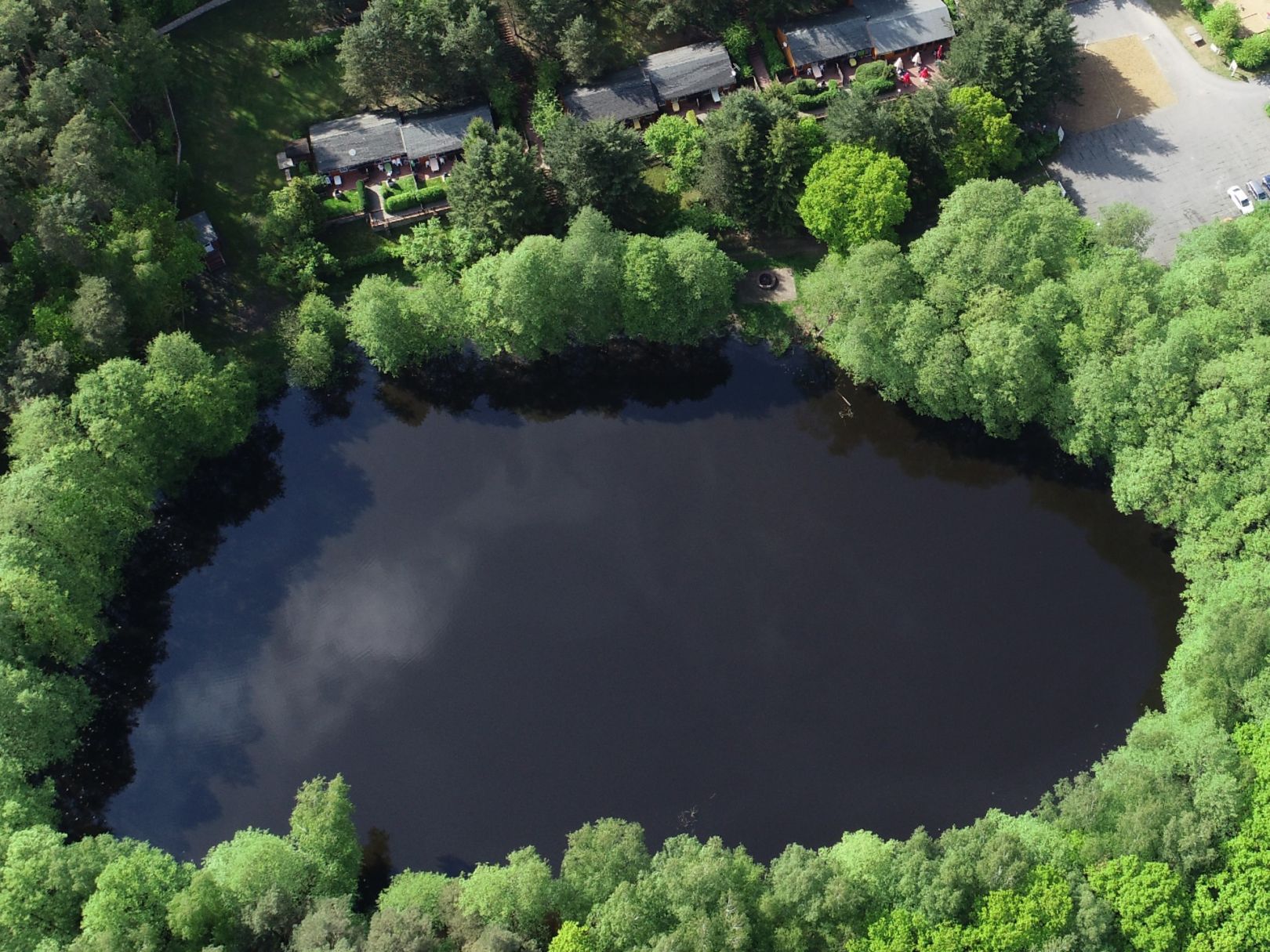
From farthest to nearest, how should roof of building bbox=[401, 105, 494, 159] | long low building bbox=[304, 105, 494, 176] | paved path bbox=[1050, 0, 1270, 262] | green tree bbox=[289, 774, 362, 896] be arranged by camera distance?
roof of building bbox=[401, 105, 494, 159] < long low building bbox=[304, 105, 494, 176] < paved path bbox=[1050, 0, 1270, 262] < green tree bbox=[289, 774, 362, 896]

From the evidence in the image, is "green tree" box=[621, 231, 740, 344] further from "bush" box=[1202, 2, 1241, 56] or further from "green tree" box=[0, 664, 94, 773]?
"bush" box=[1202, 2, 1241, 56]

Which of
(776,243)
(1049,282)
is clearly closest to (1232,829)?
(1049,282)

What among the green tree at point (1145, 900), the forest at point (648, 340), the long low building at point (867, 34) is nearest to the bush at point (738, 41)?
the forest at point (648, 340)

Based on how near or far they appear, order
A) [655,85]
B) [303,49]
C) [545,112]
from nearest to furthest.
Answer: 1. [545,112]
2. [655,85]
3. [303,49]

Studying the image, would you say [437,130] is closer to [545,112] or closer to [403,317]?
[545,112]

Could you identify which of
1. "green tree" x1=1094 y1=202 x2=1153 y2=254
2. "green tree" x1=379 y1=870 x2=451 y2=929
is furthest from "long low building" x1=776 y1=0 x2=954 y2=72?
"green tree" x1=379 y1=870 x2=451 y2=929

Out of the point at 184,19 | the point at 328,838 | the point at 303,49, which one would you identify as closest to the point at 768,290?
the point at 303,49
